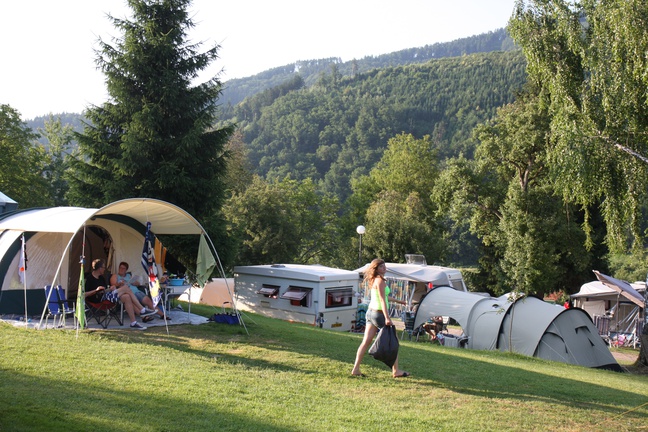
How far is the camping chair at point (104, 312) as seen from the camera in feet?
31.7

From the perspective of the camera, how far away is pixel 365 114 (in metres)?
94.1

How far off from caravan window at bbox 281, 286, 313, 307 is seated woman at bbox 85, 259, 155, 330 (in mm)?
6107

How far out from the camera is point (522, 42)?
12.1 m

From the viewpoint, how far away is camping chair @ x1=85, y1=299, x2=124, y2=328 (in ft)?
31.7

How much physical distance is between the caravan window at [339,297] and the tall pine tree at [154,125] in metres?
4.00

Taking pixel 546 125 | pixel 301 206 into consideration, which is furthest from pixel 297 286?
pixel 301 206

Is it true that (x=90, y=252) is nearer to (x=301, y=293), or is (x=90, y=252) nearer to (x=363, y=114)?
(x=301, y=293)

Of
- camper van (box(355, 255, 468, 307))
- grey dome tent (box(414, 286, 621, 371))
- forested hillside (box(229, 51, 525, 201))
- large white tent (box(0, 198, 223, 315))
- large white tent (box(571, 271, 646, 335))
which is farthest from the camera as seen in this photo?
forested hillside (box(229, 51, 525, 201))

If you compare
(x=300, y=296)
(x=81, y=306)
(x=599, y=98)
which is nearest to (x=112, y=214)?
(x=81, y=306)

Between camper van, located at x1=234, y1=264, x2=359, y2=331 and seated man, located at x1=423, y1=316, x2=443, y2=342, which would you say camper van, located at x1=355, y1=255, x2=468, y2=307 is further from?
seated man, located at x1=423, y1=316, x2=443, y2=342

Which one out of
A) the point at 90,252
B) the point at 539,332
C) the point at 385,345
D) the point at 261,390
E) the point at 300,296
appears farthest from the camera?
the point at 300,296

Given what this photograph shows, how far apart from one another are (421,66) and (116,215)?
131 m

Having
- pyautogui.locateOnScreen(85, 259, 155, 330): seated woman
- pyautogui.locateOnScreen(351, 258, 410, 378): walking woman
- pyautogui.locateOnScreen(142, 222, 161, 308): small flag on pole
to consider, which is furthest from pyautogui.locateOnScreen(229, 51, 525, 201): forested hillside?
pyautogui.locateOnScreen(351, 258, 410, 378): walking woman

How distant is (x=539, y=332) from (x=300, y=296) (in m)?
6.23
